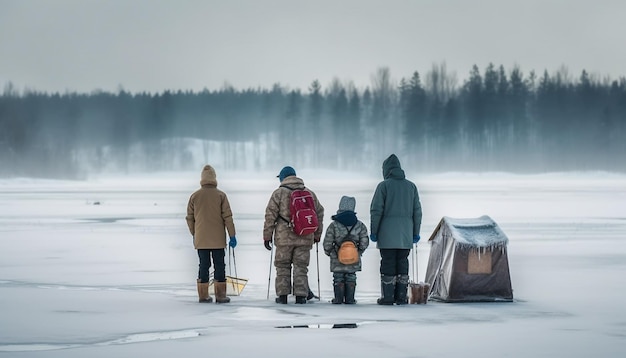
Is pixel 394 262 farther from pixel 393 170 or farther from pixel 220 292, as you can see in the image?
pixel 220 292

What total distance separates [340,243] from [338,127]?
454 feet

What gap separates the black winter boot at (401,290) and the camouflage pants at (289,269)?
111cm

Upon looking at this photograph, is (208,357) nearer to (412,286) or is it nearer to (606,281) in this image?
(412,286)

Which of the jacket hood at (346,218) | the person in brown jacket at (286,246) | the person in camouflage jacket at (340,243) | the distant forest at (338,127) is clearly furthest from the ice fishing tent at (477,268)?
the distant forest at (338,127)

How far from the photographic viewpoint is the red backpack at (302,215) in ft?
42.1

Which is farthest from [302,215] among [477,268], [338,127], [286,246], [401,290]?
[338,127]

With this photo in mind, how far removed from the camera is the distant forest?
137500 mm

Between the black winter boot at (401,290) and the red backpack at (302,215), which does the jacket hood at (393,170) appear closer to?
the red backpack at (302,215)

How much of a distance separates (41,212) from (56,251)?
56.6 feet

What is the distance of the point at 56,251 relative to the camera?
834 inches

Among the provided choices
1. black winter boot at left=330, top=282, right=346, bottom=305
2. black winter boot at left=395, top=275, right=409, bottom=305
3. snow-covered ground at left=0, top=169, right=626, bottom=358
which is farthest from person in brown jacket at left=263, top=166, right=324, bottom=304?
black winter boot at left=395, top=275, right=409, bottom=305

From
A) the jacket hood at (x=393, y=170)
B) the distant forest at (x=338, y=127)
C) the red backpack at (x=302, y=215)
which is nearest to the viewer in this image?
the red backpack at (x=302, y=215)

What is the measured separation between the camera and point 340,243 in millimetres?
13125

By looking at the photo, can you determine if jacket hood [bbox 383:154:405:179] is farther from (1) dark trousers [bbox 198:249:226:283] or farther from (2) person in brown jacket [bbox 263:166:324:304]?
(1) dark trousers [bbox 198:249:226:283]
